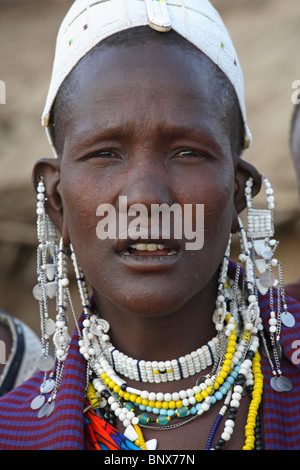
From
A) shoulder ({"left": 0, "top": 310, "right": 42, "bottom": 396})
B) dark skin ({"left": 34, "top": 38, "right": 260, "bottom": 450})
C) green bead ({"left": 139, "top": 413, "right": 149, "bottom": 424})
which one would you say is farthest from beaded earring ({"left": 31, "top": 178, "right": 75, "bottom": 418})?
shoulder ({"left": 0, "top": 310, "right": 42, "bottom": 396})

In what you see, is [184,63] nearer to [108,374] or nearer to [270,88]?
[108,374]

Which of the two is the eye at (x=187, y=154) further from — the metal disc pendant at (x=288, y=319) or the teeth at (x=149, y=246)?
the metal disc pendant at (x=288, y=319)

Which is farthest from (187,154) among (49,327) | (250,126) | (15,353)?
(250,126)

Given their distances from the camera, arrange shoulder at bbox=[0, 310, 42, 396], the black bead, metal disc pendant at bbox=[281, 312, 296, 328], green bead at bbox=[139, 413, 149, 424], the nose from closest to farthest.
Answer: the nose → the black bead → green bead at bbox=[139, 413, 149, 424] → metal disc pendant at bbox=[281, 312, 296, 328] → shoulder at bbox=[0, 310, 42, 396]

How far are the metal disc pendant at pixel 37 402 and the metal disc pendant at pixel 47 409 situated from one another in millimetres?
28

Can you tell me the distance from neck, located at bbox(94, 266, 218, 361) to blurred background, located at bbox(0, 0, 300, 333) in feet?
12.5

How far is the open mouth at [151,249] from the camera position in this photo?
204cm

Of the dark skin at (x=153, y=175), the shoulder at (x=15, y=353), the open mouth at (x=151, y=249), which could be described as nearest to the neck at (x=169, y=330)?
the dark skin at (x=153, y=175)

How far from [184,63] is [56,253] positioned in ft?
2.80

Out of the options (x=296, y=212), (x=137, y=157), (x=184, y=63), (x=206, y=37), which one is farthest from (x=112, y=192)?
(x=296, y=212)

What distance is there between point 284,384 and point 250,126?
4788 millimetres

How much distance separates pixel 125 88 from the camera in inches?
82.7

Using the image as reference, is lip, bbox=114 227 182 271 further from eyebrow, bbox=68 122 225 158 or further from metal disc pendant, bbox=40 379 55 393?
metal disc pendant, bbox=40 379 55 393

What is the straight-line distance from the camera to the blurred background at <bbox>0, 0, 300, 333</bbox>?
6230 mm
